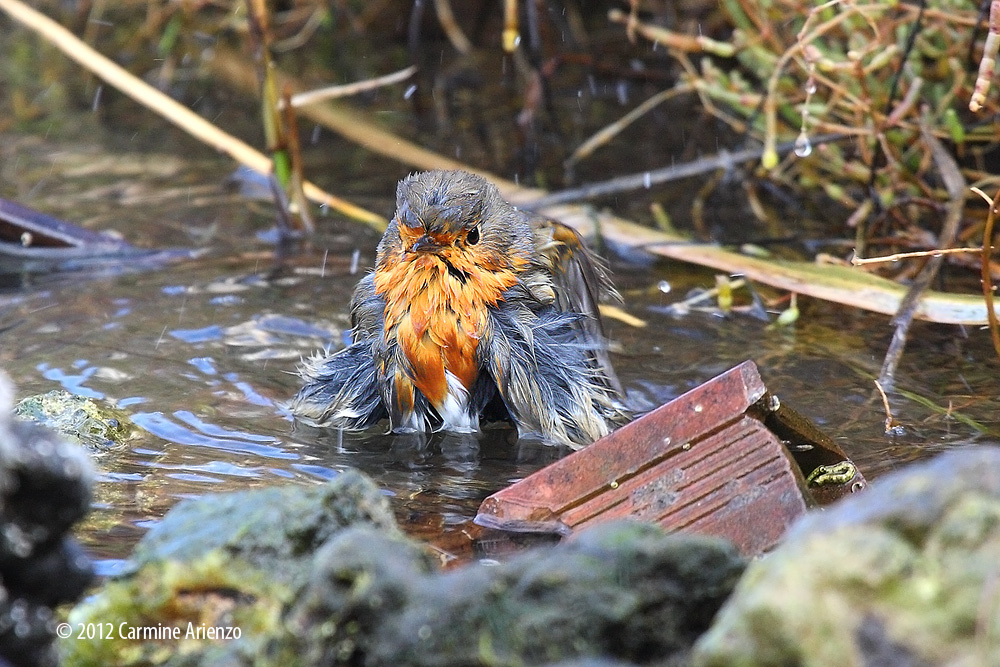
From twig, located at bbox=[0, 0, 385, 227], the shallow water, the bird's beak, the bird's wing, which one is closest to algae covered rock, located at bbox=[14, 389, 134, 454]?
the shallow water

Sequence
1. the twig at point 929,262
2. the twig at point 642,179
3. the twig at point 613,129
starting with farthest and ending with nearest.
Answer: the twig at point 613,129 < the twig at point 642,179 < the twig at point 929,262

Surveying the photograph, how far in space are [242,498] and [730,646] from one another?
106cm

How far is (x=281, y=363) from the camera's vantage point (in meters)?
4.60

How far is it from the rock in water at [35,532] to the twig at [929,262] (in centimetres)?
294

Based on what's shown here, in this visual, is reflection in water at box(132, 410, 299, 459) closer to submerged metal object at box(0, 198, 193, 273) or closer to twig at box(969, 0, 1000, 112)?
submerged metal object at box(0, 198, 193, 273)

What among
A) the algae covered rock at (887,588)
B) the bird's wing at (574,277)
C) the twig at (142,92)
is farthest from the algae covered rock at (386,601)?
the twig at (142,92)

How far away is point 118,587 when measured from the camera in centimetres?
230

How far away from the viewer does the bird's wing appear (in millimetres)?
4188

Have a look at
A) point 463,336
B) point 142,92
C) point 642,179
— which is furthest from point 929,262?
point 142,92

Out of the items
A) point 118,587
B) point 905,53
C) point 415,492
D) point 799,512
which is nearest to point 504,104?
point 905,53

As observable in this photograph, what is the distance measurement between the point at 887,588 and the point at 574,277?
262cm

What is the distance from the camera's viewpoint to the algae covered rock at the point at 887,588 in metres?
1.76

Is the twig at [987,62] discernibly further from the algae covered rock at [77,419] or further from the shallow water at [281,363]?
the algae covered rock at [77,419]

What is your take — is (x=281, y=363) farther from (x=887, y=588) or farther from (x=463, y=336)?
(x=887, y=588)
